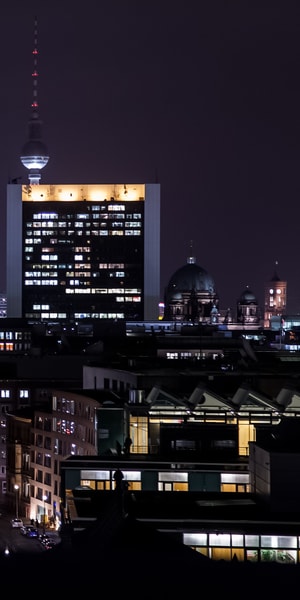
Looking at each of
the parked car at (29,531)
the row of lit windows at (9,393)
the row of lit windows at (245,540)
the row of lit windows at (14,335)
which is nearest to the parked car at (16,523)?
the parked car at (29,531)

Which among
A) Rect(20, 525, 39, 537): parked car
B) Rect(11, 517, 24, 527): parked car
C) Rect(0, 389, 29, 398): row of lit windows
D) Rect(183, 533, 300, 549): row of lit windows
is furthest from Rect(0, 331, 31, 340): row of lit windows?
Rect(183, 533, 300, 549): row of lit windows

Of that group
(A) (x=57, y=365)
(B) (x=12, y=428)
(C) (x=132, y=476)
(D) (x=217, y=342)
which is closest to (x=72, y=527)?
(C) (x=132, y=476)

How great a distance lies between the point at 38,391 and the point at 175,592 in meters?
76.2

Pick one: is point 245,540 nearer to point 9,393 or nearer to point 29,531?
point 29,531

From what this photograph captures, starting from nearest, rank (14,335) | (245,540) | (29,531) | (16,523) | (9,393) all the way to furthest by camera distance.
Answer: (245,540)
(29,531)
(16,523)
(9,393)
(14,335)

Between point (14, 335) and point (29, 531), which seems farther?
point (14, 335)

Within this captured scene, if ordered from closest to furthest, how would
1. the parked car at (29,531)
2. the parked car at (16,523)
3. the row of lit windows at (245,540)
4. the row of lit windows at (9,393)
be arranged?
→ the row of lit windows at (245,540)
the parked car at (29,531)
the parked car at (16,523)
the row of lit windows at (9,393)

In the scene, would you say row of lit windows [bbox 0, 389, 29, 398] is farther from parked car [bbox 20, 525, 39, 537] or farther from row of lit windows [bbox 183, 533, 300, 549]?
row of lit windows [bbox 183, 533, 300, 549]

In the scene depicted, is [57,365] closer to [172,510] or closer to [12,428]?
[12,428]

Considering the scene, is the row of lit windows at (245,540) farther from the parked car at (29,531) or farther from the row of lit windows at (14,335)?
the row of lit windows at (14,335)

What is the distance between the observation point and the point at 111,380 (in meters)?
72.7

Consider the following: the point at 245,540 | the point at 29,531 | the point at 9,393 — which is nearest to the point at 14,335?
the point at 9,393

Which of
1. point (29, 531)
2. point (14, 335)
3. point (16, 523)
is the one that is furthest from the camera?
point (14, 335)

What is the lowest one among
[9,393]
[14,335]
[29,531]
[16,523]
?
[16,523]
